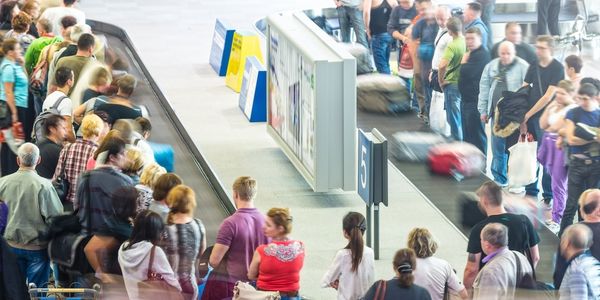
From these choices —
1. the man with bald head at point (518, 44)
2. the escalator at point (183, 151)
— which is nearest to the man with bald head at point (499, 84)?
the man with bald head at point (518, 44)

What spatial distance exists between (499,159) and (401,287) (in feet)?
18.0

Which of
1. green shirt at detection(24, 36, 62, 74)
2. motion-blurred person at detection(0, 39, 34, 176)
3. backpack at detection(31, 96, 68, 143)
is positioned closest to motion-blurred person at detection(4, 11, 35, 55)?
green shirt at detection(24, 36, 62, 74)

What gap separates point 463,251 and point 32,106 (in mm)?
5149

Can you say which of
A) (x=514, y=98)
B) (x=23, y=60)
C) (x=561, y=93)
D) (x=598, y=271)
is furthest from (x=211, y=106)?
(x=598, y=271)

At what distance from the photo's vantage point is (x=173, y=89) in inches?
752

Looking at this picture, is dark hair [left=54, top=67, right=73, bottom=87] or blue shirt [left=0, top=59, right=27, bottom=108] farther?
blue shirt [left=0, top=59, right=27, bottom=108]

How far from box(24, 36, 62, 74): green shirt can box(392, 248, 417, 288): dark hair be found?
662cm

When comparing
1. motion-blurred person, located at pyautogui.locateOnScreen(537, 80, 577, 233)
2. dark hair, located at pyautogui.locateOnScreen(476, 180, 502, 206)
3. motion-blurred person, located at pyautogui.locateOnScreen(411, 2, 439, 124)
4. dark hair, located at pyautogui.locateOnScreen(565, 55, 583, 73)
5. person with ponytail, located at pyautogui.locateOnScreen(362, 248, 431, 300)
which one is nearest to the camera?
person with ponytail, located at pyautogui.locateOnScreen(362, 248, 431, 300)

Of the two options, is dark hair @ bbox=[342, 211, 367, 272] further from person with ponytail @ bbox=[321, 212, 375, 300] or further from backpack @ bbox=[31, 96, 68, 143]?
backpack @ bbox=[31, 96, 68, 143]

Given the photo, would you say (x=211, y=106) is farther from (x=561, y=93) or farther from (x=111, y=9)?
(x=111, y=9)

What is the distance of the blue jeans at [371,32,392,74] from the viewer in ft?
59.6

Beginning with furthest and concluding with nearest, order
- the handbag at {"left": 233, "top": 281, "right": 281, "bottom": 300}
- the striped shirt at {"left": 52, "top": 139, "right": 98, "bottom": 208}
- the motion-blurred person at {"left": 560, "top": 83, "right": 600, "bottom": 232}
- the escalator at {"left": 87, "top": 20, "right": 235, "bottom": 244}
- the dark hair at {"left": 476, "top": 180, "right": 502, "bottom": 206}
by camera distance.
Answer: the escalator at {"left": 87, "top": 20, "right": 235, "bottom": 244} → the motion-blurred person at {"left": 560, "top": 83, "right": 600, "bottom": 232} → the striped shirt at {"left": 52, "top": 139, "right": 98, "bottom": 208} → the dark hair at {"left": 476, "top": 180, "right": 502, "bottom": 206} → the handbag at {"left": 233, "top": 281, "right": 281, "bottom": 300}

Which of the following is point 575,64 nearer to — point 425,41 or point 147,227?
point 425,41

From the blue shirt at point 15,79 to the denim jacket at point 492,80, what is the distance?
4.74 meters
